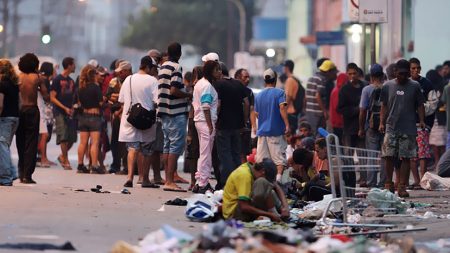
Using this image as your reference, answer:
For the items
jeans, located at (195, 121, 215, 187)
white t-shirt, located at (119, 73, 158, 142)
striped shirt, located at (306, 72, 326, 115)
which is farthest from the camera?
striped shirt, located at (306, 72, 326, 115)

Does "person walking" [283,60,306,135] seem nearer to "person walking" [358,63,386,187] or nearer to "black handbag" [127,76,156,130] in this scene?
"person walking" [358,63,386,187]

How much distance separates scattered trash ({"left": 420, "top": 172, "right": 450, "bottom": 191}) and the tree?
9522cm

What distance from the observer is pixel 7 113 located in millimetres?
20859

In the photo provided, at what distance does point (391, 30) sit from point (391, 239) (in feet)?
79.7

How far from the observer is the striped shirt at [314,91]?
92.8 feet

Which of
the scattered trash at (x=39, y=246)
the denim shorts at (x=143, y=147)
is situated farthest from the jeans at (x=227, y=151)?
the scattered trash at (x=39, y=246)

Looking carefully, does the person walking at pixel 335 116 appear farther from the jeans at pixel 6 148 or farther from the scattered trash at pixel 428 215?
the scattered trash at pixel 428 215

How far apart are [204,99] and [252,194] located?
427 centimetres

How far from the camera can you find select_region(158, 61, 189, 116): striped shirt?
21250 mm

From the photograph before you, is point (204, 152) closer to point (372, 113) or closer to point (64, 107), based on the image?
point (372, 113)

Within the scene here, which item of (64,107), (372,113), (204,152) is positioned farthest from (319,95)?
(204,152)

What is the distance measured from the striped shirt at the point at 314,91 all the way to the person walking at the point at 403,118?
7188 millimetres

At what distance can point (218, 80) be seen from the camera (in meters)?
21.1

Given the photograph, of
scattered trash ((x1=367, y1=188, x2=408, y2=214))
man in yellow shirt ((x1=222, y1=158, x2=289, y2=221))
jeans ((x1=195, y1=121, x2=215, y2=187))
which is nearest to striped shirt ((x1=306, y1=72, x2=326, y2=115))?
jeans ((x1=195, y1=121, x2=215, y2=187))
